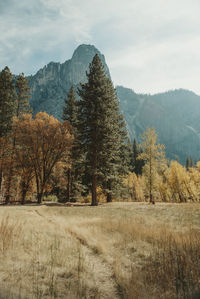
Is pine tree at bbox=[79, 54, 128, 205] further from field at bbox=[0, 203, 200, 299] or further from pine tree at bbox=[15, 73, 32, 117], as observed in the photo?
field at bbox=[0, 203, 200, 299]

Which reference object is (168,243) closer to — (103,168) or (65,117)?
(103,168)

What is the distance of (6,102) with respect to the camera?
25.5 m

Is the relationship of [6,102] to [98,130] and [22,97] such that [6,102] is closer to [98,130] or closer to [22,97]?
[22,97]

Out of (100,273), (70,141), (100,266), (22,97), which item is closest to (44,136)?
(70,141)

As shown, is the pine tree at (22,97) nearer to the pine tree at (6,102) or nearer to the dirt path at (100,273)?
the pine tree at (6,102)

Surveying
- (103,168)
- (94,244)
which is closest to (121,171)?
(103,168)

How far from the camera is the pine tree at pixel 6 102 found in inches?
1003

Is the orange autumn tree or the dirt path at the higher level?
the orange autumn tree

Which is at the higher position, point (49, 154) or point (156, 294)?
point (49, 154)

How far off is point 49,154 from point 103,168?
735 centimetres

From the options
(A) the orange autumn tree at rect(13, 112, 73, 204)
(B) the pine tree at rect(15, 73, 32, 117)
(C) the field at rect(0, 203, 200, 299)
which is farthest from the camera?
(B) the pine tree at rect(15, 73, 32, 117)

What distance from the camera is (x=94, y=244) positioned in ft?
18.5

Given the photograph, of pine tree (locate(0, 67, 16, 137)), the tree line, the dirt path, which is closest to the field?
the dirt path

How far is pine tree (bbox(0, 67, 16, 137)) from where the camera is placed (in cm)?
2548
